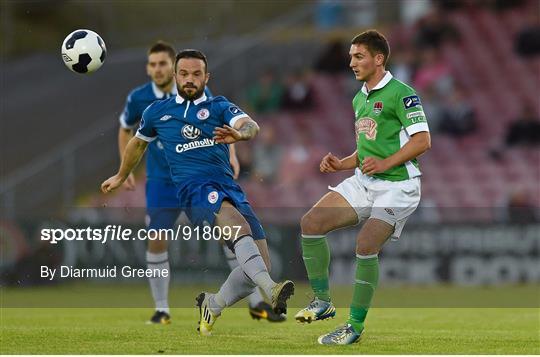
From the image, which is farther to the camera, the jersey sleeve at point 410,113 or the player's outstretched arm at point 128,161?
the player's outstretched arm at point 128,161

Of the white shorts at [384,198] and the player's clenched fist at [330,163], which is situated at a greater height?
the player's clenched fist at [330,163]

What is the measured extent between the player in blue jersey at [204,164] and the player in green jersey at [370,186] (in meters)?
0.52

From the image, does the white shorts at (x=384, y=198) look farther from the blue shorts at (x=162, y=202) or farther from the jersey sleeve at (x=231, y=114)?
the blue shorts at (x=162, y=202)

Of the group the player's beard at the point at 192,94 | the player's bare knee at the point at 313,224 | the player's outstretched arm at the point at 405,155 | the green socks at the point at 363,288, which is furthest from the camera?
the player's beard at the point at 192,94

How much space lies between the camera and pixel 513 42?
907 inches

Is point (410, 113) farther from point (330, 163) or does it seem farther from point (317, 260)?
point (317, 260)

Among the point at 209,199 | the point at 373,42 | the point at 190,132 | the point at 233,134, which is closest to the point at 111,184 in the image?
the point at 190,132

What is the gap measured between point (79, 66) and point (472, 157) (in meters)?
11.9

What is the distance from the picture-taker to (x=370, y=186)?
896 cm

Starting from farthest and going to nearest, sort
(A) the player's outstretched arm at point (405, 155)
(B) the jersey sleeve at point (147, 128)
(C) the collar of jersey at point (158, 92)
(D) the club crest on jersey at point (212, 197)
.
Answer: (C) the collar of jersey at point (158, 92) → (B) the jersey sleeve at point (147, 128) → (D) the club crest on jersey at point (212, 197) → (A) the player's outstretched arm at point (405, 155)

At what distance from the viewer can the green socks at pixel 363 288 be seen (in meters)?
8.73

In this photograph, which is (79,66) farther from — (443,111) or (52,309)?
(443,111)

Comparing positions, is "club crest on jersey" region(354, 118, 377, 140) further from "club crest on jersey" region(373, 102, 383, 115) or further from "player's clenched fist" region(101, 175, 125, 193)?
"player's clenched fist" region(101, 175, 125, 193)

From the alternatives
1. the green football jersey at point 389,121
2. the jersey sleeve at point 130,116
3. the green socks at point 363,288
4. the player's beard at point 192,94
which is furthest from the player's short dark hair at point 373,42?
the jersey sleeve at point 130,116
